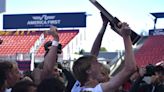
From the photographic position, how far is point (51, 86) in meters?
3.85

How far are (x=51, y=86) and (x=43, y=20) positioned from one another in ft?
104

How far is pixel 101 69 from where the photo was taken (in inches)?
147

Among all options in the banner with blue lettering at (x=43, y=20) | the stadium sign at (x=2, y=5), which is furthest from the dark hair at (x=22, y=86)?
the banner with blue lettering at (x=43, y=20)

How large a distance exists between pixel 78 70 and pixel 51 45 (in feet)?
2.16

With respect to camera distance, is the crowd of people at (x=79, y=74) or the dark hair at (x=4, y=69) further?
the dark hair at (x=4, y=69)

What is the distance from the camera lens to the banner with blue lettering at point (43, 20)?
32500 millimetres

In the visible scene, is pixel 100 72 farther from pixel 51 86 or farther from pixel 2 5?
pixel 2 5

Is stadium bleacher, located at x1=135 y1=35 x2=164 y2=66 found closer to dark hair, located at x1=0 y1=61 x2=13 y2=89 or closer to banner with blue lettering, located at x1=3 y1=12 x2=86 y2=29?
banner with blue lettering, located at x1=3 y1=12 x2=86 y2=29

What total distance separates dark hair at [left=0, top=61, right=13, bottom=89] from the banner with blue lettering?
2804 centimetres

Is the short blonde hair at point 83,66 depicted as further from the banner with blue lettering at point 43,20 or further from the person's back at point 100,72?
the banner with blue lettering at point 43,20

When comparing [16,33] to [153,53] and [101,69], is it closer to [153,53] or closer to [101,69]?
[153,53]

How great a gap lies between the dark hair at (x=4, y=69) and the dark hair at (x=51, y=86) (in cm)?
27

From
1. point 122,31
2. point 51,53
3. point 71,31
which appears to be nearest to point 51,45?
point 51,53

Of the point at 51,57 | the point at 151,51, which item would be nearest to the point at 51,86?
the point at 51,57
